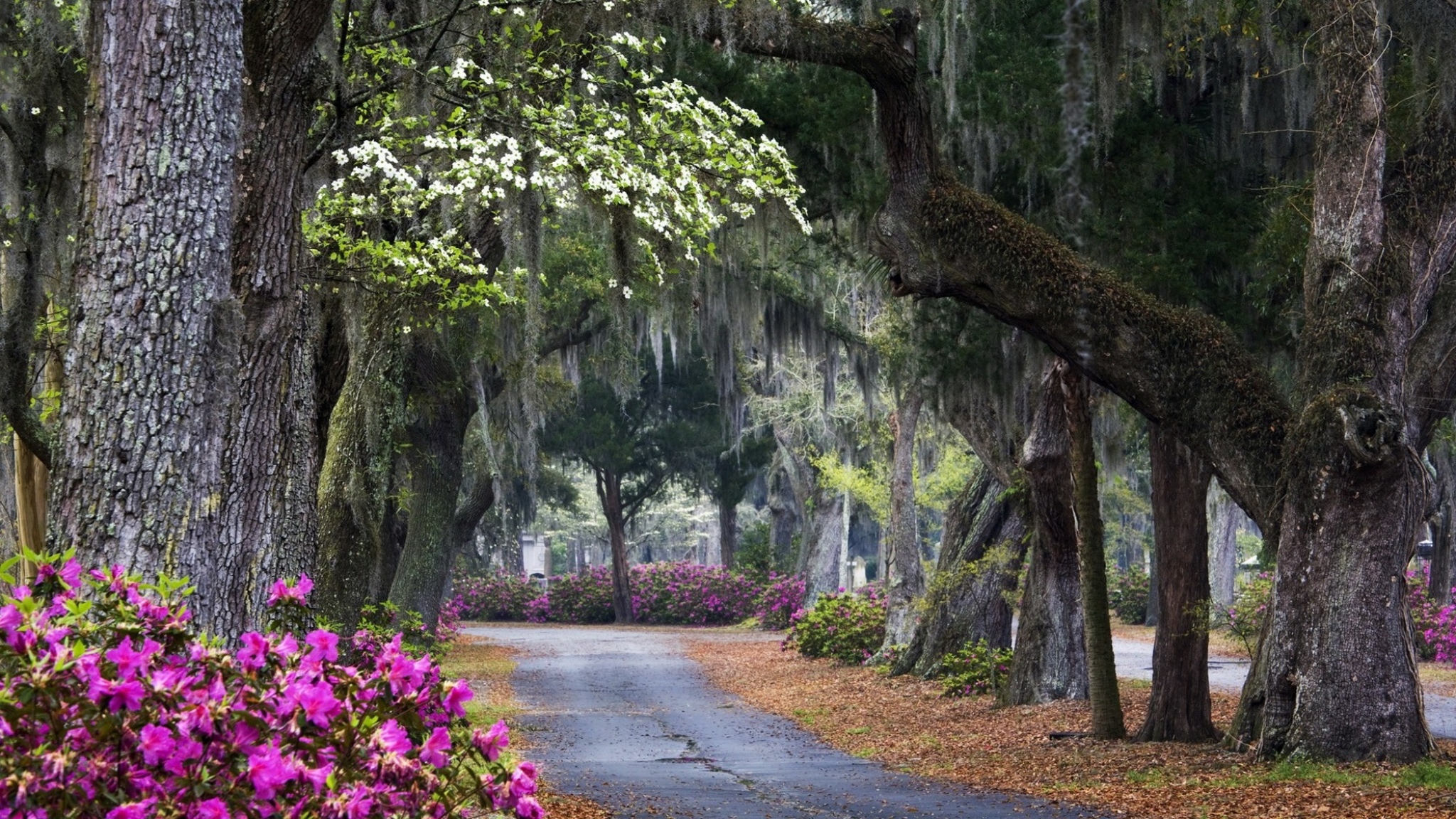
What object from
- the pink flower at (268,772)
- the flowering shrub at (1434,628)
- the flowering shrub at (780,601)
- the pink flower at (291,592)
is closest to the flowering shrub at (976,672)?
the flowering shrub at (1434,628)

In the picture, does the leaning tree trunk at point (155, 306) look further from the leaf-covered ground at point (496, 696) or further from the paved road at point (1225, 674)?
the paved road at point (1225, 674)

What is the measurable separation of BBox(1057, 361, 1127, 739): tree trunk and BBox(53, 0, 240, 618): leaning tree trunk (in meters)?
7.95

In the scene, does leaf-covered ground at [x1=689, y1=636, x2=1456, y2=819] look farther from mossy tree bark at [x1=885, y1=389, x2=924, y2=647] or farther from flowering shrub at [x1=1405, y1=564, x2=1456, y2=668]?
flowering shrub at [x1=1405, y1=564, x2=1456, y2=668]

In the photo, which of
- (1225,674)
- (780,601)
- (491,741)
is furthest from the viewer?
(780,601)

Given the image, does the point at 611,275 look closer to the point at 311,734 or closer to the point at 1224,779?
the point at 1224,779

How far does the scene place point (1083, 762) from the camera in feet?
36.9

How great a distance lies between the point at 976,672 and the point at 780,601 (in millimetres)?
20380

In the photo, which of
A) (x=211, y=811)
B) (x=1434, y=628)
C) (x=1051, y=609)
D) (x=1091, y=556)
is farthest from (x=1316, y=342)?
(x=1434, y=628)

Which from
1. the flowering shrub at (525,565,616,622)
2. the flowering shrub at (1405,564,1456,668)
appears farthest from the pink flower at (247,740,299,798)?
the flowering shrub at (525,565,616,622)

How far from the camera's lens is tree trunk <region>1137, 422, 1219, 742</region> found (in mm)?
12266

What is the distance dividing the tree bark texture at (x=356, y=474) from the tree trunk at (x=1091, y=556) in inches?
232

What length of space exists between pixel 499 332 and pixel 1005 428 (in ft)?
22.1

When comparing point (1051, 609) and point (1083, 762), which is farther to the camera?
point (1051, 609)

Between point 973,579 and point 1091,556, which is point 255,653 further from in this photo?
point 973,579
